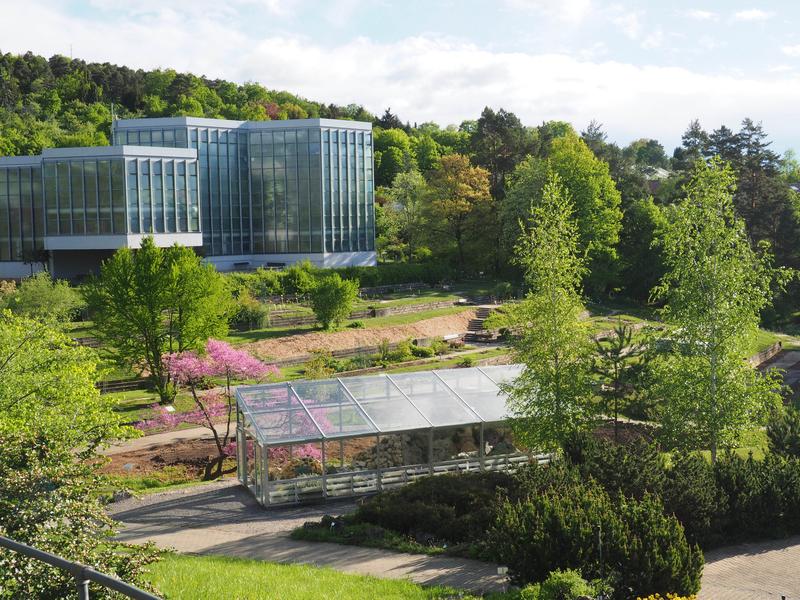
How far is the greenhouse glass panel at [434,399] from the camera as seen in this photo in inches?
934

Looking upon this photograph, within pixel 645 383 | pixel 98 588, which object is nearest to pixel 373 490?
pixel 645 383

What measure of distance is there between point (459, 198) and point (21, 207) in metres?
31.0

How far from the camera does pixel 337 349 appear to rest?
4341 centimetres

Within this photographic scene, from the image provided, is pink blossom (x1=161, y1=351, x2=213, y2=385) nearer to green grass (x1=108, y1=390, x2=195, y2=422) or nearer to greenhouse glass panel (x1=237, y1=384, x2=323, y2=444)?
green grass (x1=108, y1=390, x2=195, y2=422)

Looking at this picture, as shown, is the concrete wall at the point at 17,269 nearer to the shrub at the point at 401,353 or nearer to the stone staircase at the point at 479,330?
the shrub at the point at 401,353

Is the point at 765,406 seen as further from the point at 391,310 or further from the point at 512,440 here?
the point at 391,310

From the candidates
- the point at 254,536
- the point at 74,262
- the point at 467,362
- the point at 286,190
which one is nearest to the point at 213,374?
the point at 254,536

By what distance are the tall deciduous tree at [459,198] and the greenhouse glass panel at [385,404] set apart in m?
39.6

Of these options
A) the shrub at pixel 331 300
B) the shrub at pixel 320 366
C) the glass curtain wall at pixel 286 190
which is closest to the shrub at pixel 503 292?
the shrub at pixel 331 300

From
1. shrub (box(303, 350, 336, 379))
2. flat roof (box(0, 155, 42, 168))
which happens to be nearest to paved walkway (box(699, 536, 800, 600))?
shrub (box(303, 350, 336, 379))

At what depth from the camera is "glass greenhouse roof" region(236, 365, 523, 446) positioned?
73.5ft

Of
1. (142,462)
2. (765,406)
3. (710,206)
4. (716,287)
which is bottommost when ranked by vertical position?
(142,462)

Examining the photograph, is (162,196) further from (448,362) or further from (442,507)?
(442,507)

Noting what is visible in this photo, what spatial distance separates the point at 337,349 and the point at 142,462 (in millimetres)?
16979
